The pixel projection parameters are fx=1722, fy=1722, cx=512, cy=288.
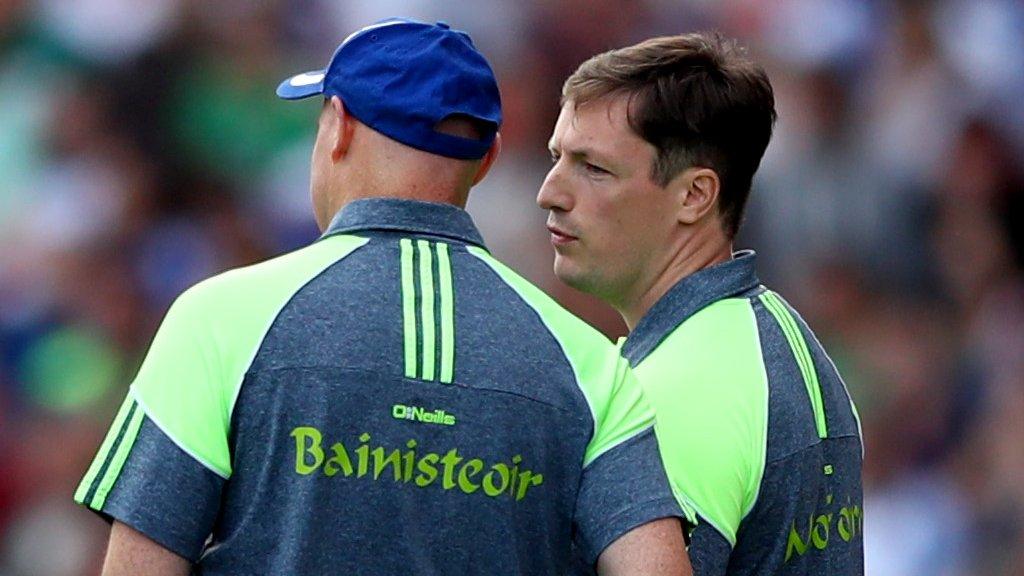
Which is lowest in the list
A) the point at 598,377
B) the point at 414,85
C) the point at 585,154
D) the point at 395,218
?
the point at 598,377

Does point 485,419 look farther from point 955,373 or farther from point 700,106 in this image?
point 955,373

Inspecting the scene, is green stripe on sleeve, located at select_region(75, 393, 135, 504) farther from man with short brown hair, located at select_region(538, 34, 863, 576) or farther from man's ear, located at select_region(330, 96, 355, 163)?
man with short brown hair, located at select_region(538, 34, 863, 576)

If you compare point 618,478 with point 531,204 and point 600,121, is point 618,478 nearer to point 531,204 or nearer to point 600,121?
point 600,121

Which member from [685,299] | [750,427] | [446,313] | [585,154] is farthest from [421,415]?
[585,154]

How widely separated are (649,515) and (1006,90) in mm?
5786

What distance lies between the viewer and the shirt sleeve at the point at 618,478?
2533mm

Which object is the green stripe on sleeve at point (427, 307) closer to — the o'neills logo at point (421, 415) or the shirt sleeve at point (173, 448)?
the o'neills logo at point (421, 415)

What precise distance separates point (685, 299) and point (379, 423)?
3.01 ft

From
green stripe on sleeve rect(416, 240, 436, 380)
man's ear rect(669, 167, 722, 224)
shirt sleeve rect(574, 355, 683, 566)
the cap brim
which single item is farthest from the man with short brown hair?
the cap brim

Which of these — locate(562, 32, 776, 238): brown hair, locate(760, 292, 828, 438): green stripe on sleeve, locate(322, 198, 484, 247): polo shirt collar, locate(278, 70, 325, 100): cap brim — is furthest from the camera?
locate(562, 32, 776, 238): brown hair

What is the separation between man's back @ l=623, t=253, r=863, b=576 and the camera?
2.88 m

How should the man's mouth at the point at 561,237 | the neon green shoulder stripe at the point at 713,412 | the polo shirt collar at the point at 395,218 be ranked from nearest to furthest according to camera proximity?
the polo shirt collar at the point at 395,218, the neon green shoulder stripe at the point at 713,412, the man's mouth at the point at 561,237

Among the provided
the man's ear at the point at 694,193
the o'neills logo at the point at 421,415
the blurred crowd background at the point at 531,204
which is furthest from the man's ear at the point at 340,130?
the blurred crowd background at the point at 531,204

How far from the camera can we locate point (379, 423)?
2.44 meters
